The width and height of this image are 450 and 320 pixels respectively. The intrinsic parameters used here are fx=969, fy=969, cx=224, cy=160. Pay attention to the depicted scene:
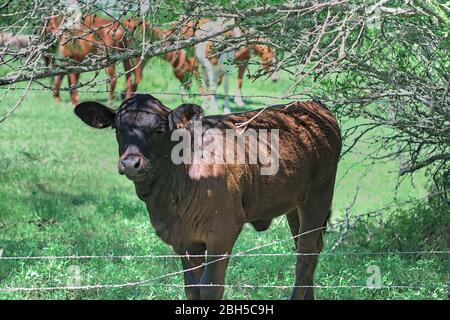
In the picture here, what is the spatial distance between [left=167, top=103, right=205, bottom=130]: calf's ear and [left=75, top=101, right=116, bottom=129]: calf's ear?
413mm

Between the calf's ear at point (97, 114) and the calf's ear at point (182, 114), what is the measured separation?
0.41 metres

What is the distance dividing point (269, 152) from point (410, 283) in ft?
5.84

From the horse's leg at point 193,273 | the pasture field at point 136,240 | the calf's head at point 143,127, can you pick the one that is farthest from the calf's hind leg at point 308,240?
the calf's head at point 143,127

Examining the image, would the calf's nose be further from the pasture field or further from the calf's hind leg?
the calf's hind leg

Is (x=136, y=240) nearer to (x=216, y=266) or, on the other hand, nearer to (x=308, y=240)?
(x=308, y=240)

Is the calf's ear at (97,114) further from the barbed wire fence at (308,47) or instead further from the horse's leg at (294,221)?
the horse's leg at (294,221)

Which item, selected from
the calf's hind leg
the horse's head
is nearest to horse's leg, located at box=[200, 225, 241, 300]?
the calf's hind leg

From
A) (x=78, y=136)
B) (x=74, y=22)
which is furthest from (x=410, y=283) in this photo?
(x=78, y=136)

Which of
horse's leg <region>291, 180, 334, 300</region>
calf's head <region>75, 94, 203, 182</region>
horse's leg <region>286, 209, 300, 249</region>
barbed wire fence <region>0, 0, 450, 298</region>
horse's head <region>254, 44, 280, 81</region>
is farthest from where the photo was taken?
horse's leg <region>286, 209, 300, 249</region>

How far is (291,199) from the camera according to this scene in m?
6.97

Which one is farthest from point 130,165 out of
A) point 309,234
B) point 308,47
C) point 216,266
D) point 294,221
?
point 294,221

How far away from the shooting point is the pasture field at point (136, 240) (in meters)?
7.48

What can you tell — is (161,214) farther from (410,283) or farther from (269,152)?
(410,283)

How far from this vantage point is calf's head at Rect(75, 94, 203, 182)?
595 cm
